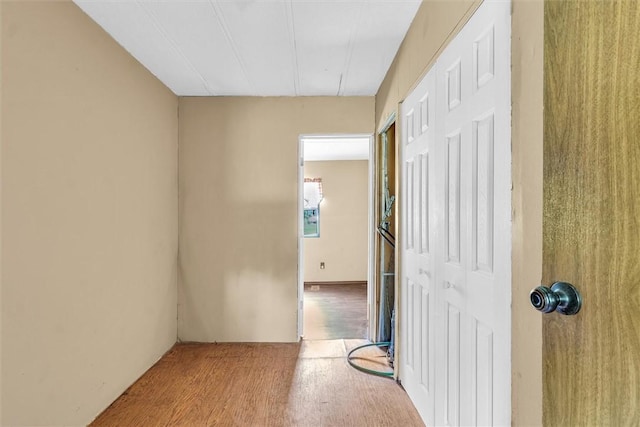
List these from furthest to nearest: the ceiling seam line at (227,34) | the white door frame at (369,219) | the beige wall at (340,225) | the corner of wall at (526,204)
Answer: the beige wall at (340,225)
the white door frame at (369,219)
the ceiling seam line at (227,34)
the corner of wall at (526,204)

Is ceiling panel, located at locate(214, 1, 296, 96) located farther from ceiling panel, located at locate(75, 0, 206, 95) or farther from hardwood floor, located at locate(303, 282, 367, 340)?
hardwood floor, located at locate(303, 282, 367, 340)

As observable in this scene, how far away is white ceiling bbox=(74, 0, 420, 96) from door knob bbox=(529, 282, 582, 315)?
1814 millimetres

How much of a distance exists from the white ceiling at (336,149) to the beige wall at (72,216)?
9.38 feet

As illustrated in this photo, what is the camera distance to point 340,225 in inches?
282

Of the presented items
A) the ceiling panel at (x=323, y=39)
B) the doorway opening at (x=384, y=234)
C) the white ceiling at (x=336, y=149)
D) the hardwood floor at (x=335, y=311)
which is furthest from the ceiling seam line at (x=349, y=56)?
the hardwood floor at (x=335, y=311)

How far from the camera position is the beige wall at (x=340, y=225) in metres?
7.09

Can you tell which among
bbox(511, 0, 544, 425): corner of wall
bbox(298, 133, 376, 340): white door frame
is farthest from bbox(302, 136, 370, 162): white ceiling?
bbox(511, 0, 544, 425): corner of wall

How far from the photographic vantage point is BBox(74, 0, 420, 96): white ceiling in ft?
6.89

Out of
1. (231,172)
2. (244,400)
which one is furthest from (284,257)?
(244,400)

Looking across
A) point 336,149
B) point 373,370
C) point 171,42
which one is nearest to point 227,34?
point 171,42

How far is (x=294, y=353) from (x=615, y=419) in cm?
299

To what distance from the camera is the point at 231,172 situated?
3660mm

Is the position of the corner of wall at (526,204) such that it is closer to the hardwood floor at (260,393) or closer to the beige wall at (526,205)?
the beige wall at (526,205)

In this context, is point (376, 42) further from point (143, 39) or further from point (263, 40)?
point (143, 39)
